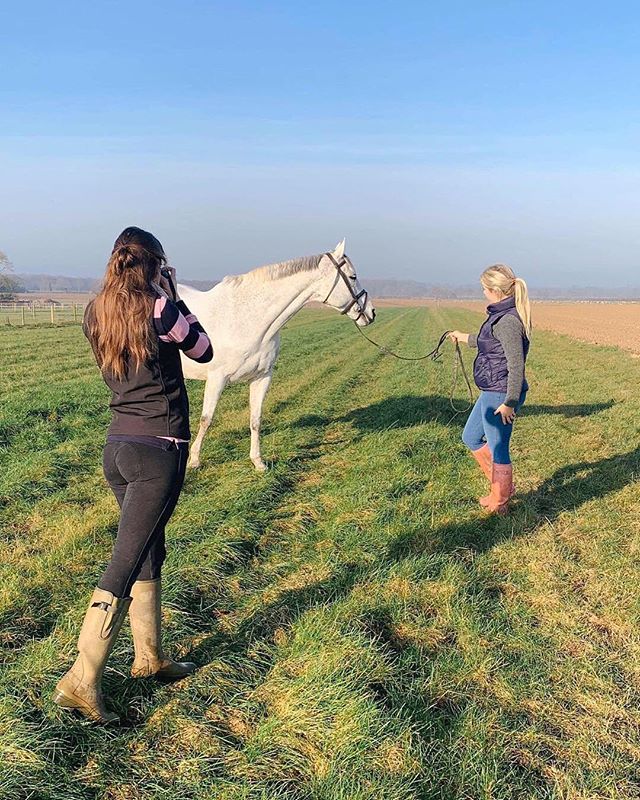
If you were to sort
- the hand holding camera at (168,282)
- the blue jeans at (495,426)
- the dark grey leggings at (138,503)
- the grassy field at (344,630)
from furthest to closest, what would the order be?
1. the blue jeans at (495,426)
2. the hand holding camera at (168,282)
3. the dark grey leggings at (138,503)
4. the grassy field at (344,630)

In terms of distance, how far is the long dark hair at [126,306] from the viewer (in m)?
2.72

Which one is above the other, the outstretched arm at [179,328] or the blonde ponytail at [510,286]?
the blonde ponytail at [510,286]

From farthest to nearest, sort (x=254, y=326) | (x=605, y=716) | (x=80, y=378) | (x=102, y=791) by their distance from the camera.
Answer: (x=80, y=378)
(x=254, y=326)
(x=605, y=716)
(x=102, y=791)

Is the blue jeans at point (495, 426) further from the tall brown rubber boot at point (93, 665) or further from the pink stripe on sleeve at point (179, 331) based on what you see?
the tall brown rubber boot at point (93, 665)

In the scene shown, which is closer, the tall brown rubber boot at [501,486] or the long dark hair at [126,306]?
the long dark hair at [126,306]

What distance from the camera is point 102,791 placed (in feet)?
8.00

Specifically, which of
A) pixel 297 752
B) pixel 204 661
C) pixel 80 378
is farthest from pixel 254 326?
pixel 80 378

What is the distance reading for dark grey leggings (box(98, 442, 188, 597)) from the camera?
2.86 metres

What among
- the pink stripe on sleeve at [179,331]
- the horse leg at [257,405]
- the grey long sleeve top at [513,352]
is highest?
the pink stripe on sleeve at [179,331]

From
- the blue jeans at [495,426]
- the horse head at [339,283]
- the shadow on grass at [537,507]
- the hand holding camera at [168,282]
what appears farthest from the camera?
the horse head at [339,283]

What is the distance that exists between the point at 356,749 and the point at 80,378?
13.4m

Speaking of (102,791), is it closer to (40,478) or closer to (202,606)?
(202,606)

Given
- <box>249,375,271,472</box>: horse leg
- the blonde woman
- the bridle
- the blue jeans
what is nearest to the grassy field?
<box>249,375,271,472</box>: horse leg

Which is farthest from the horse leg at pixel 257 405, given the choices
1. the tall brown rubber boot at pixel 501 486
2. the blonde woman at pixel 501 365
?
the tall brown rubber boot at pixel 501 486
